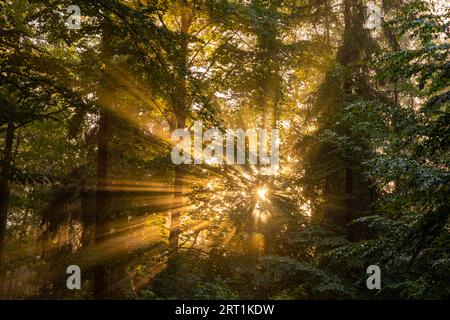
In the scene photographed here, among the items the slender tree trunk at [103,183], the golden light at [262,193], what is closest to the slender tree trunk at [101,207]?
the slender tree trunk at [103,183]

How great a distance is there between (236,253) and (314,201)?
4266 millimetres

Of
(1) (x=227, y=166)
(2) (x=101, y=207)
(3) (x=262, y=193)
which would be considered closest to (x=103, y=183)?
(2) (x=101, y=207)

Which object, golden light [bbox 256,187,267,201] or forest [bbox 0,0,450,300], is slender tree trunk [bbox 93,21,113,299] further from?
golden light [bbox 256,187,267,201]

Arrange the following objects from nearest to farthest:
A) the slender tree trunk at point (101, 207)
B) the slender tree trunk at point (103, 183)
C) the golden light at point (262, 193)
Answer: the slender tree trunk at point (103, 183) < the slender tree trunk at point (101, 207) < the golden light at point (262, 193)

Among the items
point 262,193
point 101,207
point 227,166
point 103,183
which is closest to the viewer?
point 101,207

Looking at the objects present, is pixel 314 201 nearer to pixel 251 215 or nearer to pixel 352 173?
pixel 352 173

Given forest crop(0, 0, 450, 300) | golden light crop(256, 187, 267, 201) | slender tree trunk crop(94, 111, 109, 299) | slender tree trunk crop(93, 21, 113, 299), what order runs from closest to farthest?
forest crop(0, 0, 450, 300)
slender tree trunk crop(93, 21, 113, 299)
slender tree trunk crop(94, 111, 109, 299)
golden light crop(256, 187, 267, 201)

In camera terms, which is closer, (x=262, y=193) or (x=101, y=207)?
(x=101, y=207)

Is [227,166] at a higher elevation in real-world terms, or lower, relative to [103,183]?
higher

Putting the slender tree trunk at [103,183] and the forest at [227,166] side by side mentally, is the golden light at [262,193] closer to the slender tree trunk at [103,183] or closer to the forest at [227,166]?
the forest at [227,166]

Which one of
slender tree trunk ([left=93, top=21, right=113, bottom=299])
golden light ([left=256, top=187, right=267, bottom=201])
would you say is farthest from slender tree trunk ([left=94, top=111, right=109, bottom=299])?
golden light ([left=256, top=187, right=267, bottom=201])

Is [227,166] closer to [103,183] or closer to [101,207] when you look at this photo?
[103,183]
